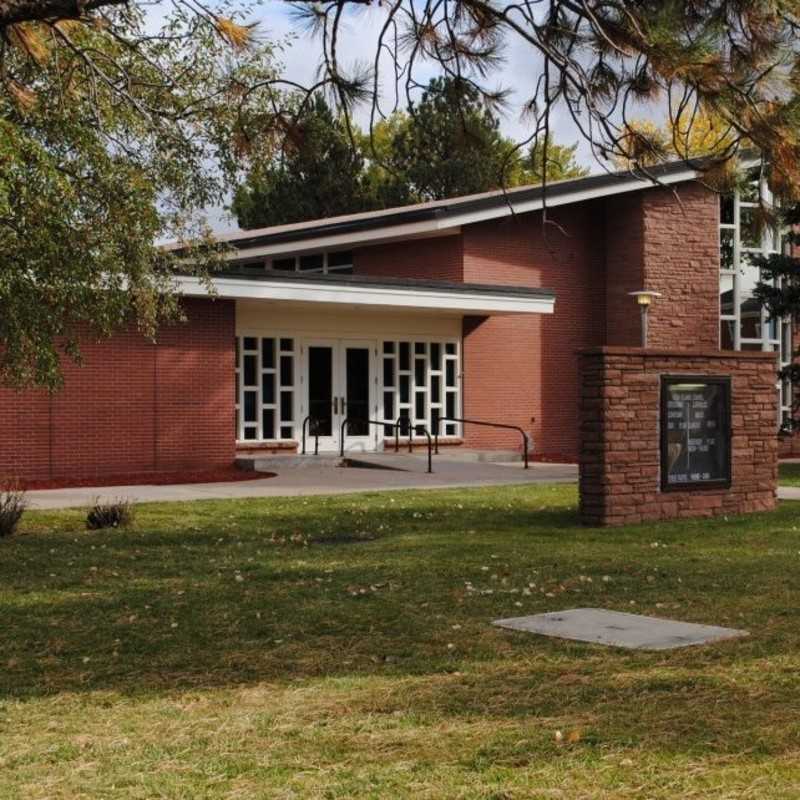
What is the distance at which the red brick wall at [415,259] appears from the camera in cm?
2844

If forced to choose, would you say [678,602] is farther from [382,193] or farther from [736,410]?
[382,193]

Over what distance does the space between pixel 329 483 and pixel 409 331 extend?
7309 mm

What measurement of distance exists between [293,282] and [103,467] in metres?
4.72

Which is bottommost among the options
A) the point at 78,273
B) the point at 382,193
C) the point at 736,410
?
the point at 736,410

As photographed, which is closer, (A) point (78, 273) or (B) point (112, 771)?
(B) point (112, 771)

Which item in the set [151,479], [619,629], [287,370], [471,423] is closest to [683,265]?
[471,423]

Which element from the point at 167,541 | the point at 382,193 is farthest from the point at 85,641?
the point at 382,193

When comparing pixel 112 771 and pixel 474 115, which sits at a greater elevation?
pixel 474 115

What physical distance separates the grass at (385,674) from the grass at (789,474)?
1032cm

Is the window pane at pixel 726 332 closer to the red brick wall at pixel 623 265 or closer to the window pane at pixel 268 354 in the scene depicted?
the red brick wall at pixel 623 265

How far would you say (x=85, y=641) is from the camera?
8.31 metres

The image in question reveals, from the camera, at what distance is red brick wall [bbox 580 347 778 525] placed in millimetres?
14859

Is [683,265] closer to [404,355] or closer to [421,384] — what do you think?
[421,384]

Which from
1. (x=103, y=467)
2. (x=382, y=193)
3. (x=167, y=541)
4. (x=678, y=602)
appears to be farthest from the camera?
(x=382, y=193)
